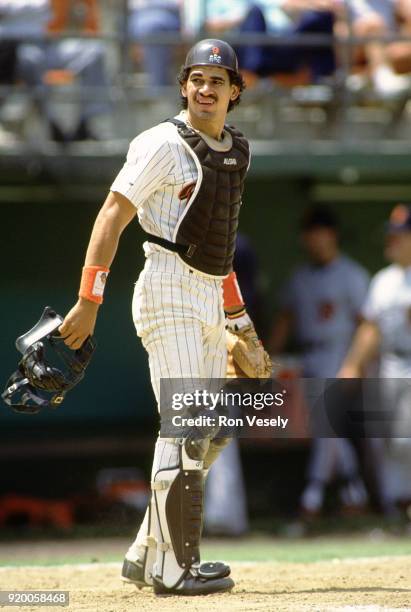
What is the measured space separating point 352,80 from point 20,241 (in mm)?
2896

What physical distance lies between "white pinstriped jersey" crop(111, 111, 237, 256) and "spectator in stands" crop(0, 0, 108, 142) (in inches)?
154

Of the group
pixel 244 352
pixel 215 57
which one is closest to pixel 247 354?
pixel 244 352

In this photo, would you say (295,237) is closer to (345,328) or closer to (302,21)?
(345,328)

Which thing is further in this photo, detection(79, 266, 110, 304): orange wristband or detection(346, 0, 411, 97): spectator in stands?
detection(346, 0, 411, 97): spectator in stands

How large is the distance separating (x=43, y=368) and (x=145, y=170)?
2.77ft

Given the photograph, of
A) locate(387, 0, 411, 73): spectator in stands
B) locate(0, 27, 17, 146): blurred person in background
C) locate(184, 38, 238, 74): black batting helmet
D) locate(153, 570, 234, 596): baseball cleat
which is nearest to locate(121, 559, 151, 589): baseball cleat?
locate(153, 570, 234, 596): baseball cleat

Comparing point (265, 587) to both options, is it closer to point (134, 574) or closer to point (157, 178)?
point (134, 574)

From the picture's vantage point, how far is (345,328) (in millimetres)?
9305

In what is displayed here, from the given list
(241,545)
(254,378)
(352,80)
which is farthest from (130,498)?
(254,378)

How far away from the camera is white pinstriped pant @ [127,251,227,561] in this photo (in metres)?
4.78

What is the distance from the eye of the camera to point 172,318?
15.7 ft

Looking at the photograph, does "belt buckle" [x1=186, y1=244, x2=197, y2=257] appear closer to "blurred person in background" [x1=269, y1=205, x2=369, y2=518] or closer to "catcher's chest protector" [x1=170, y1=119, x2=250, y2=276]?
"catcher's chest protector" [x1=170, y1=119, x2=250, y2=276]

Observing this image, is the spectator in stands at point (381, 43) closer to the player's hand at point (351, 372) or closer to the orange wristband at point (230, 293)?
the player's hand at point (351, 372)

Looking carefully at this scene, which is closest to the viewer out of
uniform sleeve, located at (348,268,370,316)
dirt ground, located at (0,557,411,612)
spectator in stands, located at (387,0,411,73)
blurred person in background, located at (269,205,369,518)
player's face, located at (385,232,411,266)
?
dirt ground, located at (0,557,411,612)
